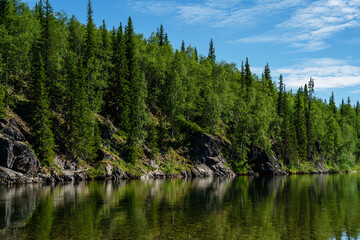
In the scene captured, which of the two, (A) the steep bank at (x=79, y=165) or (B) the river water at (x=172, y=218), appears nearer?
(B) the river water at (x=172, y=218)

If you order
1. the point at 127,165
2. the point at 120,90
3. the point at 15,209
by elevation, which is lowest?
the point at 15,209

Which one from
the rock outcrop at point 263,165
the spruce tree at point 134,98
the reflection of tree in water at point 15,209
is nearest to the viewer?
the reflection of tree in water at point 15,209

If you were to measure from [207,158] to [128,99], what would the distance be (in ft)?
81.8

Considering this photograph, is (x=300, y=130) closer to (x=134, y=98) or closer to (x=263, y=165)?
(x=263, y=165)

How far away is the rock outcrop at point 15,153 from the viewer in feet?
157

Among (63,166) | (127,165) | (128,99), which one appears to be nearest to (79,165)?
(63,166)

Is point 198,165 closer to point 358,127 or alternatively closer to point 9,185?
point 9,185

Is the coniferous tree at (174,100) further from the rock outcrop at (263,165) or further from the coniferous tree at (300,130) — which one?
the coniferous tree at (300,130)

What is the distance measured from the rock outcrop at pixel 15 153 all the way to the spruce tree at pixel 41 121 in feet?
8.16

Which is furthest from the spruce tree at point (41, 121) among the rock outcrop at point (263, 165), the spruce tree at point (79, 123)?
the rock outcrop at point (263, 165)

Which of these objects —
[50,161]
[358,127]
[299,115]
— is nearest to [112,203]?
[50,161]

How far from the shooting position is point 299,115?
11394cm

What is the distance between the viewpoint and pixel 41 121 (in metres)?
55.2

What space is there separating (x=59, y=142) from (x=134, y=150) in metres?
15.6
